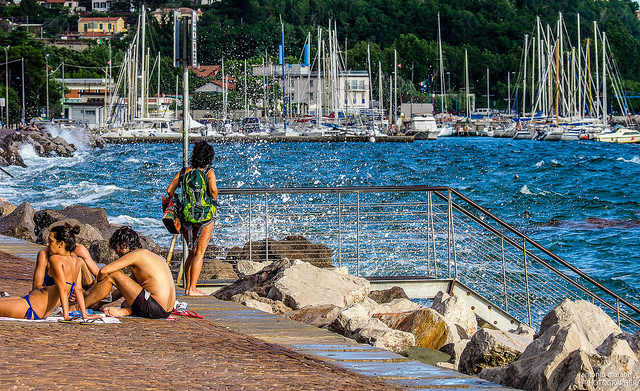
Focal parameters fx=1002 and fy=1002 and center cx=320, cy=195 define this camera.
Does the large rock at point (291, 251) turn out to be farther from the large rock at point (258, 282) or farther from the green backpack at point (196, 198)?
the green backpack at point (196, 198)

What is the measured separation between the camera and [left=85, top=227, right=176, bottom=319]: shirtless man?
30.5 ft

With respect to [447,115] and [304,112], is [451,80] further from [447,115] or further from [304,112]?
[304,112]

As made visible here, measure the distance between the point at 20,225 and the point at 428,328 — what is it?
11046 mm

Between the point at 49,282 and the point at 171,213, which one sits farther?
the point at 171,213

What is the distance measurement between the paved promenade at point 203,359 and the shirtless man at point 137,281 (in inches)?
5.2

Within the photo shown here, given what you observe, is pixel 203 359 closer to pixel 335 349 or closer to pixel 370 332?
pixel 335 349

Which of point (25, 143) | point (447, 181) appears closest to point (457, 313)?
point (447, 181)

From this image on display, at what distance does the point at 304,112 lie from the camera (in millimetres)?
139125

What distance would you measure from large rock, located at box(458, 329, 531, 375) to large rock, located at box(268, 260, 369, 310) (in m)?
2.94

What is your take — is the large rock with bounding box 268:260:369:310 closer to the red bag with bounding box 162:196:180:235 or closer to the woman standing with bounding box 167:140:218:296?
the woman standing with bounding box 167:140:218:296

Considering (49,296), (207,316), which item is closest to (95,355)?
(49,296)

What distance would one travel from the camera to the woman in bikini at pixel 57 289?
904cm

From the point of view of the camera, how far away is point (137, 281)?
945 centimetres

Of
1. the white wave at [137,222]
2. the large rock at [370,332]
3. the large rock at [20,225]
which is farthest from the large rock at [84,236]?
the white wave at [137,222]
